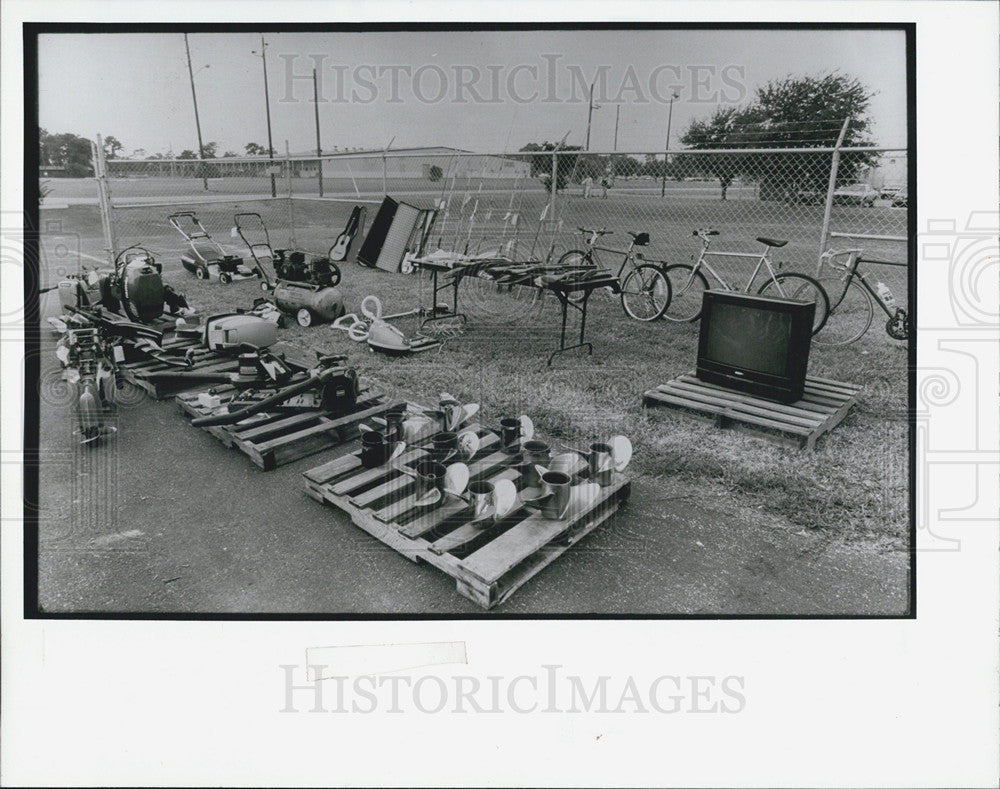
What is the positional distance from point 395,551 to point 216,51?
234 centimetres

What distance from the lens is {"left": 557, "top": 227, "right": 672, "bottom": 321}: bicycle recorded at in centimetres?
532

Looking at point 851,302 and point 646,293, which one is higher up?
point 646,293

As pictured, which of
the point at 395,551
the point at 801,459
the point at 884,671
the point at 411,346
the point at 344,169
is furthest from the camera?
the point at 344,169

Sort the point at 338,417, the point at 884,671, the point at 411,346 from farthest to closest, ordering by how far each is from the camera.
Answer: the point at 411,346, the point at 338,417, the point at 884,671

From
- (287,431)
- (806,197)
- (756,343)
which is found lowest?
(287,431)

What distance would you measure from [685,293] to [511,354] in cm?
184

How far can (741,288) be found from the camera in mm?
5102

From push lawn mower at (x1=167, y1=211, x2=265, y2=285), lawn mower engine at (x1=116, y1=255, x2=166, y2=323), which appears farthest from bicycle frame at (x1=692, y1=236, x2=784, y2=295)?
lawn mower engine at (x1=116, y1=255, x2=166, y2=323)

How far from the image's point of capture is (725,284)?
516 centimetres

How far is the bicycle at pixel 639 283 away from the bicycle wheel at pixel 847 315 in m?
1.25

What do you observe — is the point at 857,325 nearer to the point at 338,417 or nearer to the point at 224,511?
the point at 338,417

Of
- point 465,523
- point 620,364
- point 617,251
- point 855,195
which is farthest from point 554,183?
point 465,523

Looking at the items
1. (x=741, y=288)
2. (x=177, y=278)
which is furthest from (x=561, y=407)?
(x=177, y=278)

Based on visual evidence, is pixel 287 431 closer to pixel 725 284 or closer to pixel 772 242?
pixel 725 284
